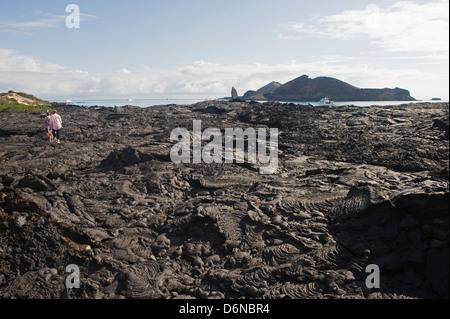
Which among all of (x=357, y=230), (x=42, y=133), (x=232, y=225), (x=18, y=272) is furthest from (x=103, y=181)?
(x=42, y=133)

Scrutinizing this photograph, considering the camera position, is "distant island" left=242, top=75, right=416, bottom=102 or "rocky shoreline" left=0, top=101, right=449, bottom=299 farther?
"distant island" left=242, top=75, right=416, bottom=102

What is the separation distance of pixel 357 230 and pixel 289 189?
2807 millimetres

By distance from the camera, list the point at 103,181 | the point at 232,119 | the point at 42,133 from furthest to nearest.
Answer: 1. the point at 232,119
2. the point at 42,133
3. the point at 103,181

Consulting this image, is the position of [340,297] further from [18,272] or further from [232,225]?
[18,272]

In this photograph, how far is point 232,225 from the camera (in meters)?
7.68

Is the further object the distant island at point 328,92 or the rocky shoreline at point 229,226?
the distant island at point 328,92

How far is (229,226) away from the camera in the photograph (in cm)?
765

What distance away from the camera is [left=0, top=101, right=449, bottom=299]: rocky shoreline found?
19.5ft

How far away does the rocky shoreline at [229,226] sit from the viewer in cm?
594

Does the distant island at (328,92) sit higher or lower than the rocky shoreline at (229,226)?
higher

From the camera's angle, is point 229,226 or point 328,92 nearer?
point 229,226

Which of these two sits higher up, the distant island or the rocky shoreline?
the distant island
